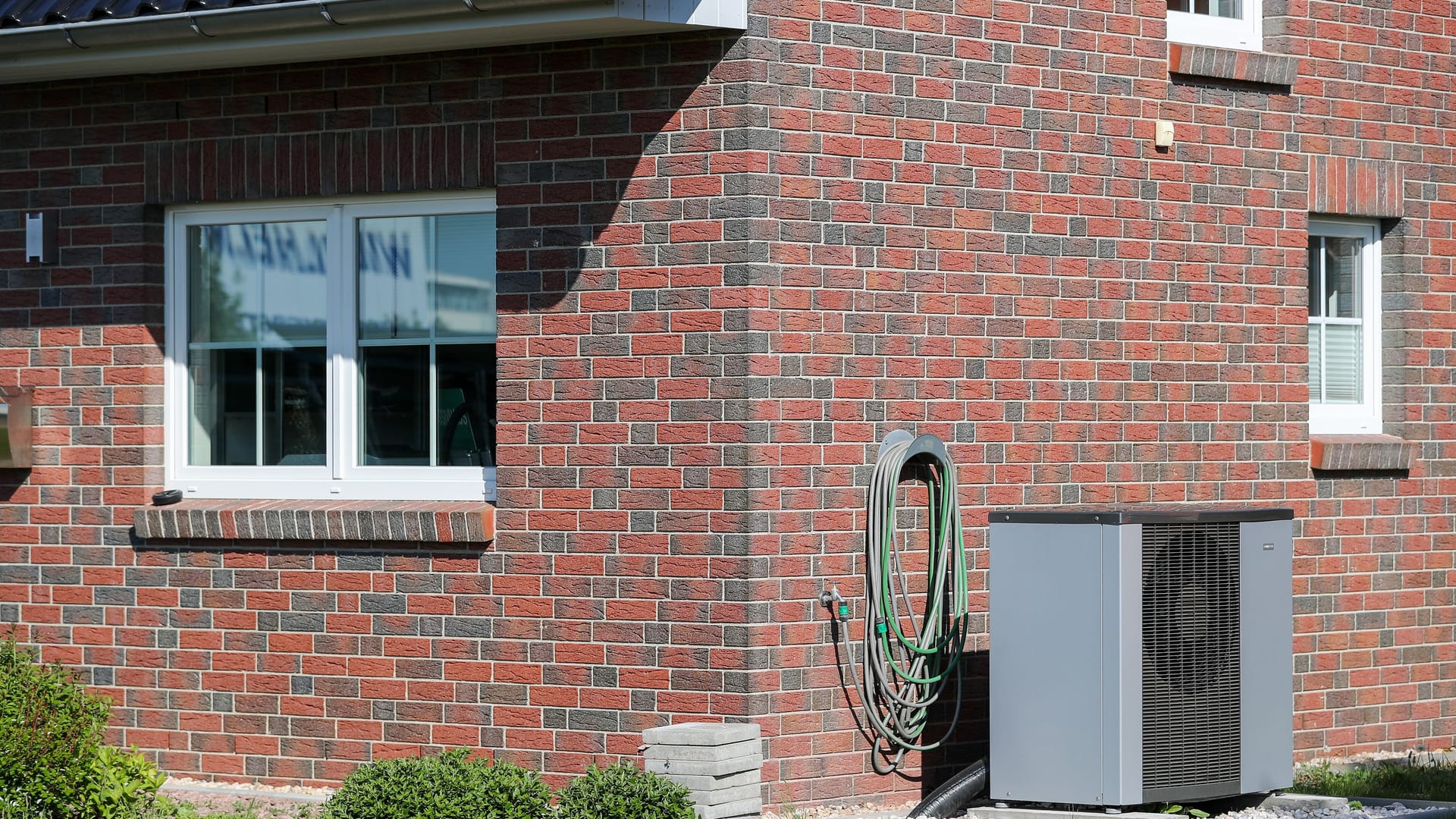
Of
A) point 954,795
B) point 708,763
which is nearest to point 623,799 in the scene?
point 708,763

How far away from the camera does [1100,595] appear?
774 centimetres

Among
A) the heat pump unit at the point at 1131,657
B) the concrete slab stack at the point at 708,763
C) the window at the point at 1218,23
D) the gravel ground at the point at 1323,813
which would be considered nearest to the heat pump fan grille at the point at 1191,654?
the heat pump unit at the point at 1131,657

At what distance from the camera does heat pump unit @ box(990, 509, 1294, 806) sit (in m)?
7.73

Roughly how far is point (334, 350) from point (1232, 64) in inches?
188

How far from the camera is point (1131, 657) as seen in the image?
7734mm

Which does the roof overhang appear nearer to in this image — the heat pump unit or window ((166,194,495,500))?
window ((166,194,495,500))

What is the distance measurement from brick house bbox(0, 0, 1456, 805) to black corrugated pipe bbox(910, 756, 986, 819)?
382 mm

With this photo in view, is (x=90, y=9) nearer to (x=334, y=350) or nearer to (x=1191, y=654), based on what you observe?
(x=334, y=350)

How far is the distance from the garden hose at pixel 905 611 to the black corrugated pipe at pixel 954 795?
0.87 ft

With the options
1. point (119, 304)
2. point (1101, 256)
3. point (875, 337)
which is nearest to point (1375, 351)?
point (1101, 256)

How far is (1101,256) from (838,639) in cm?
237

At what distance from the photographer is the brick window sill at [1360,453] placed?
32.5ft

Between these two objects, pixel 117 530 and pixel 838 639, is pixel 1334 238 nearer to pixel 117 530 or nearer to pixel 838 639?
pixel 838 639

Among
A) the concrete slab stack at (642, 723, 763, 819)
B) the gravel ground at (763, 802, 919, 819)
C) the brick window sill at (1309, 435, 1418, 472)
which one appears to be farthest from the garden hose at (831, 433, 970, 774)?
the brick window sill at (1309, 435, 1418, 472)
